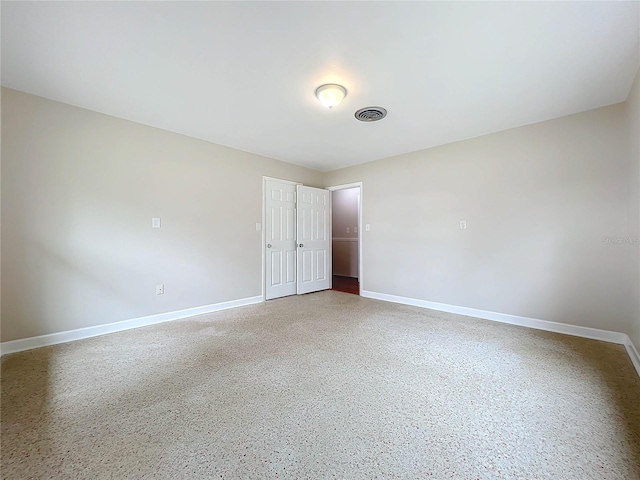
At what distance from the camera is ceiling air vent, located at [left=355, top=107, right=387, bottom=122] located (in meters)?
2.92

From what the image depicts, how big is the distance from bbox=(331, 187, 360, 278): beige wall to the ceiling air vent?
149 inches

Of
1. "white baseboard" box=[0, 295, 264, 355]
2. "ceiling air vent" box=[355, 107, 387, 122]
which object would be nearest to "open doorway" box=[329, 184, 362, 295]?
"white baseboard" box=[0, 295, 264, 355]

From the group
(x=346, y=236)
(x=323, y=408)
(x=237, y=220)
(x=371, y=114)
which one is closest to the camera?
(x=323, y=408)

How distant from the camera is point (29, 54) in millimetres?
2080

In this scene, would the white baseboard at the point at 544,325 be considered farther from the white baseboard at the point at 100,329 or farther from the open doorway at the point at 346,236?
the white baseboard at the point at 100,329

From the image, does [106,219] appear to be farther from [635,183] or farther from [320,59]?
[635,183]

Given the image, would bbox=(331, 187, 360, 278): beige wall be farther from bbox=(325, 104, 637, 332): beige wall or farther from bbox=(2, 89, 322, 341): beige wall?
bbox=(2, 89, 322, 341): beige wall

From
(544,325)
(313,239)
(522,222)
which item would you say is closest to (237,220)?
(313,239)

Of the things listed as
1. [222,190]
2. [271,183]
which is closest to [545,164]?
[271,183]

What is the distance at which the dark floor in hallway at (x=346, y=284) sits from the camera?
5.57 metres

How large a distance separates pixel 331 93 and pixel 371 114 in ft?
2.30

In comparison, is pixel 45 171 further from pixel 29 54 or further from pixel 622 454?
pixel 622 454

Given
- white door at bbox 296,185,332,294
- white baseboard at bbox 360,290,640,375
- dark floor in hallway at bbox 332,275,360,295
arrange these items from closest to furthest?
white baseboard at bbox 360,290,640,375
white door at bbox 296,185,332,294
dark floor in hallway at bbox 332,275,360,295

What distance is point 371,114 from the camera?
3.02 m
